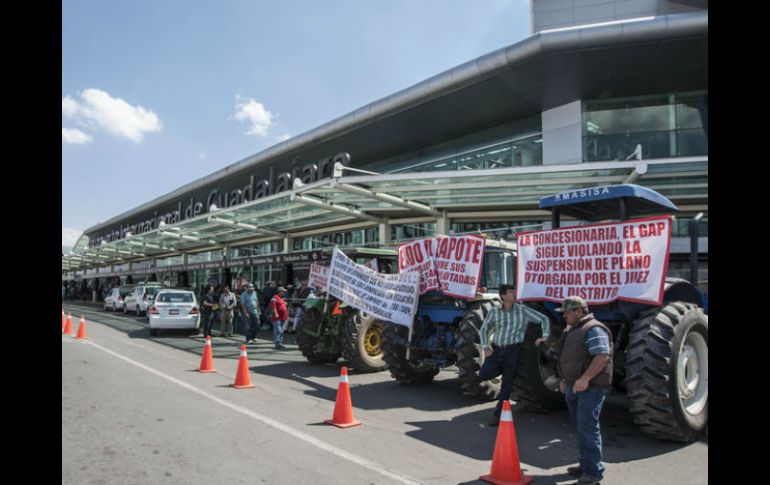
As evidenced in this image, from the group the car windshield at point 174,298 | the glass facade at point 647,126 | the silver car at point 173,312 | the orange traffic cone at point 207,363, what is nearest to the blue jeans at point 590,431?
the orange traffic cone at point 207,363

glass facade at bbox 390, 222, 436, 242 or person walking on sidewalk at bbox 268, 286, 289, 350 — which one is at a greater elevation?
glass facade at bbox 390, 222, 436, 242

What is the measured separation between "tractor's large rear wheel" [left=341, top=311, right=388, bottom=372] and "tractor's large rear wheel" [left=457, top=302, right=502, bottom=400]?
3.07 m

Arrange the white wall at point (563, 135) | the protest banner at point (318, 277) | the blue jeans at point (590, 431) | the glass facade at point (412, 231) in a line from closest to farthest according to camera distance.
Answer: the blue jeans at point (590, 431) → the protest banner at point (318, 277) → the white wall at point (563, 135) → the glass facade at point (412, 231)

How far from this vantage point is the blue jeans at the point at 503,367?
651 cm

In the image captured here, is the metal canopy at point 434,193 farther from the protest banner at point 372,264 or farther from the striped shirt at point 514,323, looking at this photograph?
the striped shirt at point 514,323

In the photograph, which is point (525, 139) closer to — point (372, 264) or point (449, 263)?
point (372, 264)

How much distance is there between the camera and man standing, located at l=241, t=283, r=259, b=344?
1533 centimetres

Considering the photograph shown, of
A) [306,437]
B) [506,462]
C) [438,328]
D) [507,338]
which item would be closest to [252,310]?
[438,328]

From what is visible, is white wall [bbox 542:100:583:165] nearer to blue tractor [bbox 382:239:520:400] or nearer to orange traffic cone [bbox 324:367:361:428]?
blue tractor [bbox 382:239:520:400]

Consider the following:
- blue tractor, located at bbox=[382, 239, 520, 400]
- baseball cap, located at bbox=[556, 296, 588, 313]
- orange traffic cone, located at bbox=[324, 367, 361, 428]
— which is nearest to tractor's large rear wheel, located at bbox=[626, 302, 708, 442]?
baseball cap, located at bbox=[556, 296, 588, 313]

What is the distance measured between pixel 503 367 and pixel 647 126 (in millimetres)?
13678

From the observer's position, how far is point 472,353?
23.7ft
